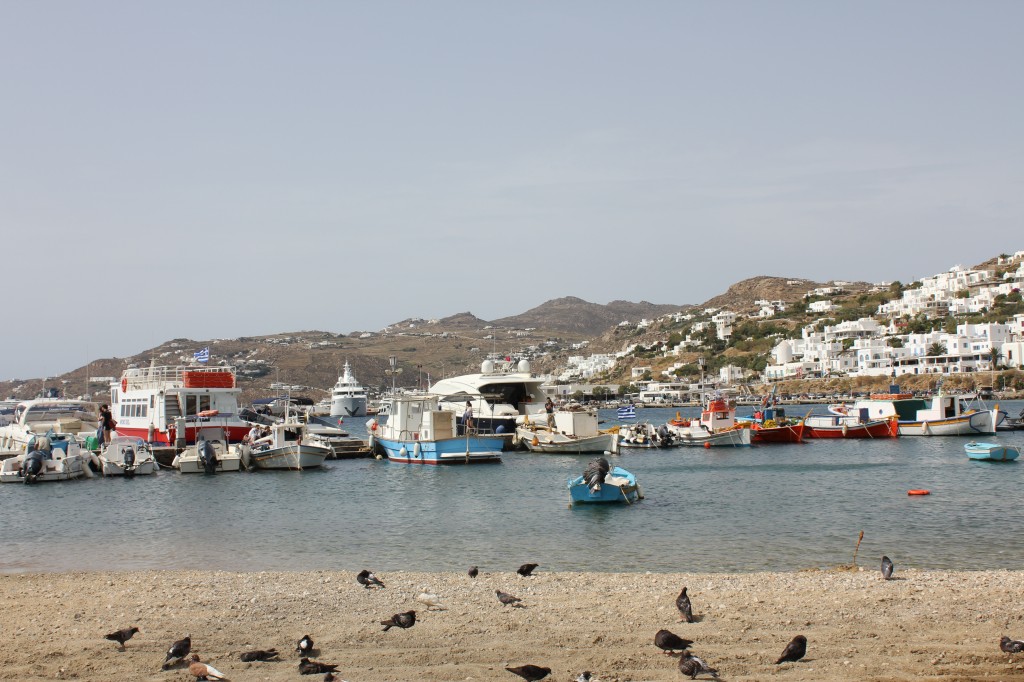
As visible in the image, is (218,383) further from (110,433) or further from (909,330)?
(909,330)

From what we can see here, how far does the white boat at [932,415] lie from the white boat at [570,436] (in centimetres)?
2005

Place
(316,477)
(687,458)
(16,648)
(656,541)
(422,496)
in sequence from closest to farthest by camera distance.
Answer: (16,648), (656,541), (422,496), (316,477), (687,458)

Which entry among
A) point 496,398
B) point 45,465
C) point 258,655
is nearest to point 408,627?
point 258,655

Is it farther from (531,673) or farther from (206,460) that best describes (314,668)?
(206,460)

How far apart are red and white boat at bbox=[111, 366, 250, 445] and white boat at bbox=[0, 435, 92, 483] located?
737 cm

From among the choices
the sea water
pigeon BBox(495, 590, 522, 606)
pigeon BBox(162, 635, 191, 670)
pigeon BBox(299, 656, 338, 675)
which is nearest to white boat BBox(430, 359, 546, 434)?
the sea water

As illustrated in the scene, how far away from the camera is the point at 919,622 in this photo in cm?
1295

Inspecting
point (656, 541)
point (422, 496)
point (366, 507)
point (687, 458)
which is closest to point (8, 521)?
point (366, 507)

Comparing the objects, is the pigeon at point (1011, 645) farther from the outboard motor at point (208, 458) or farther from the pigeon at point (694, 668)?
the outboard motor at point (208, 458)

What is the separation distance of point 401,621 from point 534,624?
1.94m

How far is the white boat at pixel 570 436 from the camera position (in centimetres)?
A: 5050

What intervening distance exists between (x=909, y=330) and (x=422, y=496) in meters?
168

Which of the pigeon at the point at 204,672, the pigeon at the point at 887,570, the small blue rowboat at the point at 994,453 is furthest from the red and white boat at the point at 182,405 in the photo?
the pigeon at the point at 887,570

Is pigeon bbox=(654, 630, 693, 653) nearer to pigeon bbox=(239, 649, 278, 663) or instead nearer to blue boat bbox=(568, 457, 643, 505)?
pigeon bbox=(239, 649, 278, 663)
